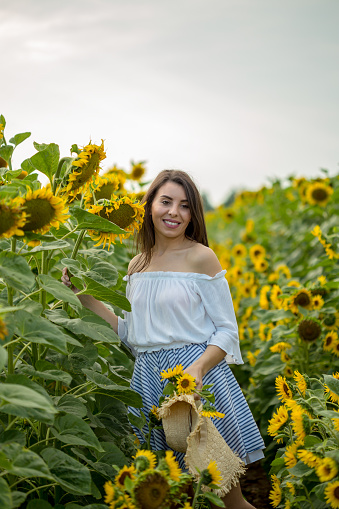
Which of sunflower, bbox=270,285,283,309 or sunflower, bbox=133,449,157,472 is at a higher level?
sunflower, bbox=270,285,283,309

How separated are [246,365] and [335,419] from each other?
2183 millimetres

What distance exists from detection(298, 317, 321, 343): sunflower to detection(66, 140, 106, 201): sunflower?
1493 millimetres

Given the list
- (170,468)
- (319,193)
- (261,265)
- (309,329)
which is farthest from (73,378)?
(319,193)

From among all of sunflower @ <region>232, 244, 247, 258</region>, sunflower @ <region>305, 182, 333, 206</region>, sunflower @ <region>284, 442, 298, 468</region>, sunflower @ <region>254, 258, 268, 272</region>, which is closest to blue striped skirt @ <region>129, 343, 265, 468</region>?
sunflower @ <region>284, 442, 298, 468</region>

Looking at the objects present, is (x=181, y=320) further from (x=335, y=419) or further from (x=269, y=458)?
(x=269, y=458)

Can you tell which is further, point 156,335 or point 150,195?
point 150,195

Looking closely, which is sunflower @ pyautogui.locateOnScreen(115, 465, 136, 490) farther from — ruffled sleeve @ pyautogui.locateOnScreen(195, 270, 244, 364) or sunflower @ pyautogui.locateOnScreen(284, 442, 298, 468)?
ruffled sleeve @ pyautogui.locateOnScreen(195, 270, 244, 364)

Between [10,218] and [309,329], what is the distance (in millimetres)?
1853

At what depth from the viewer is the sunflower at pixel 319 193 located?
4.54 metres

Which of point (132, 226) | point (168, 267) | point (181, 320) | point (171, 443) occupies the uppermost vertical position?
point (132, 226)

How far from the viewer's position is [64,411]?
142 cm

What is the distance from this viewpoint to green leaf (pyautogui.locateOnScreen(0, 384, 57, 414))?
107 cm

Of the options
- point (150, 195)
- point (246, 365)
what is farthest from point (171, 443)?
point (246, 365)

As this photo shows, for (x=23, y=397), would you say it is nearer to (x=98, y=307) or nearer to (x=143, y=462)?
(x=143, y=462)
